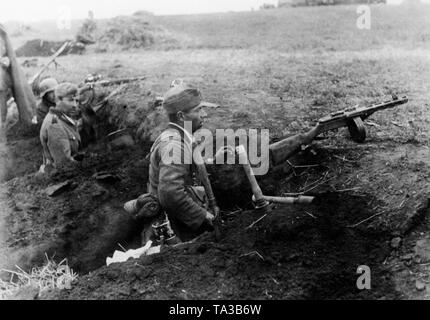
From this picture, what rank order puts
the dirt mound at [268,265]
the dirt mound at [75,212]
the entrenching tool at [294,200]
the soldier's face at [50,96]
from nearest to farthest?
the dirt mound at [268,265]
the entrenching tool at [294,200]
the dirt mound at [75,212]
the soldier's face at [50,96]

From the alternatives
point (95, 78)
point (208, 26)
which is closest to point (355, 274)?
point (95, 78)

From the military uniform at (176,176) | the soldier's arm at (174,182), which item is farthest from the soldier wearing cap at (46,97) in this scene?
the soldier's arm at (174,182)

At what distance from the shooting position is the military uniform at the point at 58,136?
266 inches

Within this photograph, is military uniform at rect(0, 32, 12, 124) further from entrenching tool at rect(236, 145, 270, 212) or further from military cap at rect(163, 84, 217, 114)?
entrenching tool at rect(236, 145, 270, 212)

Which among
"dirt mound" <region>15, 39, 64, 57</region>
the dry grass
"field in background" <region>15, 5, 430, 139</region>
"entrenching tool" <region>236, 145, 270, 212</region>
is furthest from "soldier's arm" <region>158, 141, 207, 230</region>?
"dirt mound" <region>15, 39, 64, 57</region>

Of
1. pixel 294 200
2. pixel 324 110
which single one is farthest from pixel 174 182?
pixel 324 110

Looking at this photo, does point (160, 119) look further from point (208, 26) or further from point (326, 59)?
point (208, 26)

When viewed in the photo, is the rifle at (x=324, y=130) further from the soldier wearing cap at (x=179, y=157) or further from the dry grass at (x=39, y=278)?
the dry grass at (x=39, y=278)

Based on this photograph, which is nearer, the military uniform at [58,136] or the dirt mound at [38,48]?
the military uniform at [58,136]

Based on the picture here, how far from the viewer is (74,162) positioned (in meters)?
6.82

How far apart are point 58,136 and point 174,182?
338cm

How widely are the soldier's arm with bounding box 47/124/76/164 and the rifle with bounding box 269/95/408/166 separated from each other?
11.5 ft

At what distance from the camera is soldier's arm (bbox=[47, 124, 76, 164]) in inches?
265
